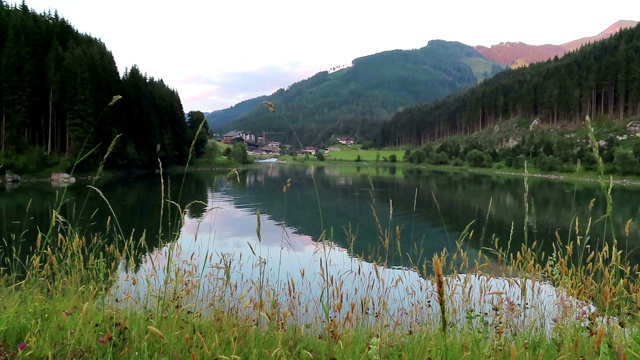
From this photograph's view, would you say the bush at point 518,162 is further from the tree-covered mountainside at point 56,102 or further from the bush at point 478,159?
the tree-covered mountainside at point 56,102

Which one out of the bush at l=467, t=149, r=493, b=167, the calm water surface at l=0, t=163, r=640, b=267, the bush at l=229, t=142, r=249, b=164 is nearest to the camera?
the calm water surface at l=0, t=163, r=640, b=267

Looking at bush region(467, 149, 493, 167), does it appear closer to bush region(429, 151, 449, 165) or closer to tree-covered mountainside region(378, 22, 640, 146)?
bush region(429, 151, 449, 165)

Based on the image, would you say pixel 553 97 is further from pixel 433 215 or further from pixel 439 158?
pixel 433 215

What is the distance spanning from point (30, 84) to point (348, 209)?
49891 mm

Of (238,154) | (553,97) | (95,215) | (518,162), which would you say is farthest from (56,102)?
(553,97)

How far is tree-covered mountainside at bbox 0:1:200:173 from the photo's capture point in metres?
52.8

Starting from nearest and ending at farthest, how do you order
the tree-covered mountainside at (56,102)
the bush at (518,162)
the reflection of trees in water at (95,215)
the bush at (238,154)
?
1. the reflection of trees in water at (95,215)
2. the tree-covered mountainside at (56,102)
3. the bush at (518,162)
4. the bush at (238,154)

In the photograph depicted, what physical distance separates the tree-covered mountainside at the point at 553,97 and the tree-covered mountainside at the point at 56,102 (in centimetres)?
9081

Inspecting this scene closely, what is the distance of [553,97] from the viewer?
114 metres

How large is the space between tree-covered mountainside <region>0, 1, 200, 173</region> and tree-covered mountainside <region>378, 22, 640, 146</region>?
298 ft

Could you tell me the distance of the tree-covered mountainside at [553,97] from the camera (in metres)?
99.4

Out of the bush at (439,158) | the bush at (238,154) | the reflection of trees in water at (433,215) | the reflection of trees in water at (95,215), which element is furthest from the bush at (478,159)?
the reflection of trees in water at (95,215)

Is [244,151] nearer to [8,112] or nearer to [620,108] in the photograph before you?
[8,112]

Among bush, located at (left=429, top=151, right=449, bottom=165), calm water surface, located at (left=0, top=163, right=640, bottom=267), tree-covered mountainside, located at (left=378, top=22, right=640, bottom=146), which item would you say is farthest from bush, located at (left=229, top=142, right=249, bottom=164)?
tree-covered mountainside, located at (left=378, top=22, right=640, bottom=146)
